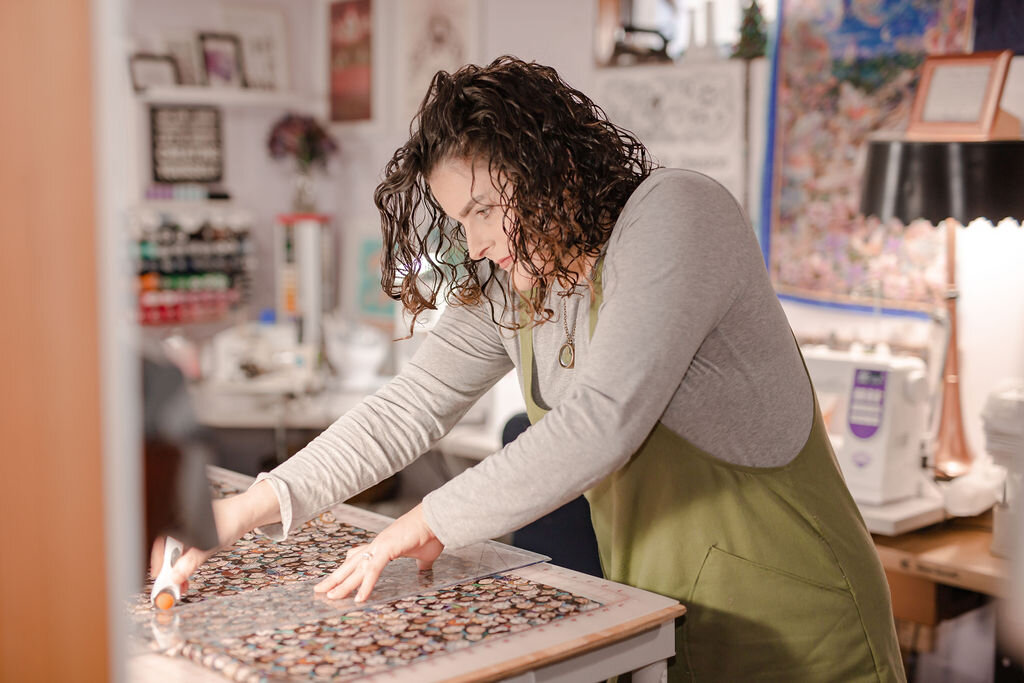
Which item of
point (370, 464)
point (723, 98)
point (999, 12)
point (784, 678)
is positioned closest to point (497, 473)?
point (370, 464)

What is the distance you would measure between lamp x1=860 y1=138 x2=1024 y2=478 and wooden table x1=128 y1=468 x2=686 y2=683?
1.56 m

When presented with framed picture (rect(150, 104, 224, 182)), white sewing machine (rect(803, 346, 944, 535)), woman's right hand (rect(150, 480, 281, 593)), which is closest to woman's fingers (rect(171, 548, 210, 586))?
woman's right hand (rect(150, 480, 281, 593))

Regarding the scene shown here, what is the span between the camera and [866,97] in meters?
3.06

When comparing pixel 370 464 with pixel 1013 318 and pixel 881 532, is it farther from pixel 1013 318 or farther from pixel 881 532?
pixel 1013 318

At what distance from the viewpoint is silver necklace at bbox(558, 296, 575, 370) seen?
153 centimetres

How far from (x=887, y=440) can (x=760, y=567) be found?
1.27 meters

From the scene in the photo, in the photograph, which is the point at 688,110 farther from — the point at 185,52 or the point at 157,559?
the point at 157,559

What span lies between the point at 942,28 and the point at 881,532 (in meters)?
1.33

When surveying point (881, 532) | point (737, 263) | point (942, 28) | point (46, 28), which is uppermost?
point (942, 28)

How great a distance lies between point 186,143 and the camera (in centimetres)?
479

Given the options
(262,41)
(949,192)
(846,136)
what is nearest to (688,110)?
(846,136)

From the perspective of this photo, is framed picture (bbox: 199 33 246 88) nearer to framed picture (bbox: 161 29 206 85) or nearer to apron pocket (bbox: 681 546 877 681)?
framed picture (bbox: 161 29 206 85)

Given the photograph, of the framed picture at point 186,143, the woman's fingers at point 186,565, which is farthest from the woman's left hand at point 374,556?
the framed picture at point 186,143

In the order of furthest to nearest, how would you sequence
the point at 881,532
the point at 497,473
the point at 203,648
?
the point at 881,532 < the point at 497,473 < the point at 203,648
